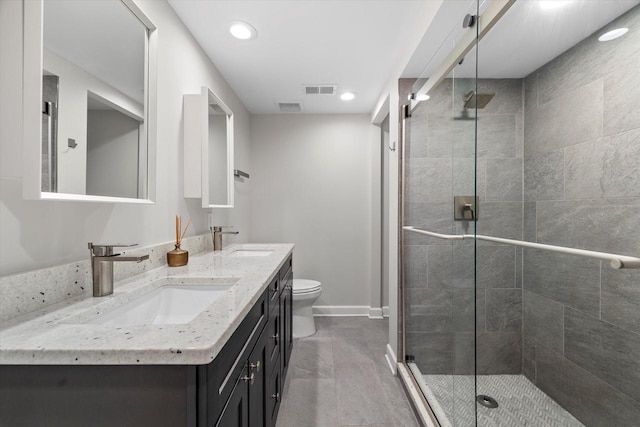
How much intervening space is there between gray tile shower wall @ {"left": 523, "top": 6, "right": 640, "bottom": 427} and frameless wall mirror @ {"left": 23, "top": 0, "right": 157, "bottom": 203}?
1629mm

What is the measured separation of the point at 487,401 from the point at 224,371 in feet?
3.95

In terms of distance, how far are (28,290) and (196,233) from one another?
107 cm

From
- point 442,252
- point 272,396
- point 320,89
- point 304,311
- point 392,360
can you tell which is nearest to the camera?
point 272,396

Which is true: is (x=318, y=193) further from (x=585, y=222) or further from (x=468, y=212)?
(x=585, y=222)

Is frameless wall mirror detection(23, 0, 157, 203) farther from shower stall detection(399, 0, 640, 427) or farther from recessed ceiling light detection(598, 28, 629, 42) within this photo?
recessed ceiling light detection(598, 28, 629, 42)

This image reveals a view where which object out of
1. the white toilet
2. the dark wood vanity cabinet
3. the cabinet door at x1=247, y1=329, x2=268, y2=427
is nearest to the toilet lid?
the white toilet

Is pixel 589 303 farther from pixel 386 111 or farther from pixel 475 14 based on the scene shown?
pixel 386 111

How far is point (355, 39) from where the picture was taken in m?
1.84

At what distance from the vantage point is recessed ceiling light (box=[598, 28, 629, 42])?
912 millimetres

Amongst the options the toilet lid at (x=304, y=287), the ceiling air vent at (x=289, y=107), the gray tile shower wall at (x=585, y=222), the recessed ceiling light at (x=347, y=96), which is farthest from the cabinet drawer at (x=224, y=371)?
the ceiling air vent at (x=289, y=107)

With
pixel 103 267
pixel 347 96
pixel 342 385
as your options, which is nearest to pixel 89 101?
pixel 103 267

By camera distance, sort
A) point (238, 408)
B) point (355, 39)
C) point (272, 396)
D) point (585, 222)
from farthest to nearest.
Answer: point (355, 39), point (272, 396), point (585, 222), point (238, 408)

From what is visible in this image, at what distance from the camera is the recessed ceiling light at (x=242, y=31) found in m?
1.67

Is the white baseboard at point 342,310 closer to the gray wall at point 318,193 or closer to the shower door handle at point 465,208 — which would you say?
the gray wall at point 318,193
